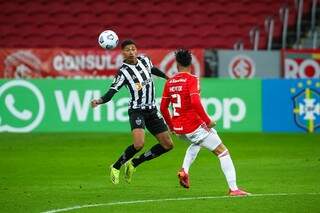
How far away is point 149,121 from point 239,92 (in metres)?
8.77

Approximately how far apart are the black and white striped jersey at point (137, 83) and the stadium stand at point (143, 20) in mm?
12934

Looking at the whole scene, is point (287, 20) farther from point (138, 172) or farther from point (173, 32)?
point (138, 172)

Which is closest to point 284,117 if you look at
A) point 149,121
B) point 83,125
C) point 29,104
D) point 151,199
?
point 83,125

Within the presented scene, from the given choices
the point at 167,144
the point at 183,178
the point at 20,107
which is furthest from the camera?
the point at 20,107

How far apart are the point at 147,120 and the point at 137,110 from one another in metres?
0.23

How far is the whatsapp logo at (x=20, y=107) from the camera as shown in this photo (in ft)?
66.7

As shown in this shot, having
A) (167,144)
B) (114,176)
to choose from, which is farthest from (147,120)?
(114,176)

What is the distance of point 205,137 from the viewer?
10.8 meters

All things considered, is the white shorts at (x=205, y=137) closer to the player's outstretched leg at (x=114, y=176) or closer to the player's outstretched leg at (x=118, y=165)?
the player's outstretched leg at (x=118, y=165)

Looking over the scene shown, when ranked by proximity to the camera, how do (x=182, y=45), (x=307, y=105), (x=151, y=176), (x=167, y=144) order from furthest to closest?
(x=182, y=45) < (x=307, y=105) < (x=151, y=176) < (x=167, y=144)

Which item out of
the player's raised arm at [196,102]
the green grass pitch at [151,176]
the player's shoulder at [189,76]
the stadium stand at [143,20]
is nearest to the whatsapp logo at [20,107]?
the green grass pitch at [151,176]

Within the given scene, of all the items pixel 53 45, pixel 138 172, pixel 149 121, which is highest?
pixel 53 45

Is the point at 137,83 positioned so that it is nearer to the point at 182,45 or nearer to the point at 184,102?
the point at 184,102

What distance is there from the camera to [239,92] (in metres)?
20.7
